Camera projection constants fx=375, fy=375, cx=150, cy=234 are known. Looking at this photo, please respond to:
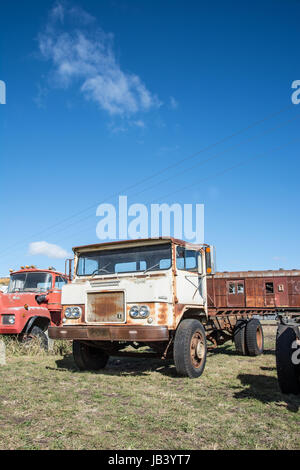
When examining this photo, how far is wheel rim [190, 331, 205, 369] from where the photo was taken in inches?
255

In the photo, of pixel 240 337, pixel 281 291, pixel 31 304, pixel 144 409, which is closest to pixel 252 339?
pixel 240 337

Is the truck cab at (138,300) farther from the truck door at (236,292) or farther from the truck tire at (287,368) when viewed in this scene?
the truck door at (236,292)

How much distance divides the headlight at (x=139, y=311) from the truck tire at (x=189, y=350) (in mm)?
698

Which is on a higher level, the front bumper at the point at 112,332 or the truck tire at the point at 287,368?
the front bumper at the point at 112,332

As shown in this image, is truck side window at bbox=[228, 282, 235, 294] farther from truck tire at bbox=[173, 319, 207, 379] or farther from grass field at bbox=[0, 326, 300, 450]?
truck tire at bbox=[173, 319, 207, 379]

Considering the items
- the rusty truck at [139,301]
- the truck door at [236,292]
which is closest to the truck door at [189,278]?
the rusty truck at [139,301]

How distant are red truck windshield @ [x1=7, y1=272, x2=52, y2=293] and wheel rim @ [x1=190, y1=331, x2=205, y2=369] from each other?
4570mm

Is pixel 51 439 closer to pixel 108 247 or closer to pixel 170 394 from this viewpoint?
pixel 170 394

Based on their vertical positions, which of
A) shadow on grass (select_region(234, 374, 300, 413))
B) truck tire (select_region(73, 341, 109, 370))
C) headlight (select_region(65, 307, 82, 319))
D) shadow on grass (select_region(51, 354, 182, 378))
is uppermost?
headlight (select_region(65, 307, 82, 319))

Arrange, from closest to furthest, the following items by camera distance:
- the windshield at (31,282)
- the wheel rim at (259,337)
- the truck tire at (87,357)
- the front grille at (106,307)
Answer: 1. the front grille at (106,307)
2. the truck tire at (87,357)
3. the wheel rim at (259,337)
4. the windshield at (31,282)

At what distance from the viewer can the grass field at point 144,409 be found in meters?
3.38

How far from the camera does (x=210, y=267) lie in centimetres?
683

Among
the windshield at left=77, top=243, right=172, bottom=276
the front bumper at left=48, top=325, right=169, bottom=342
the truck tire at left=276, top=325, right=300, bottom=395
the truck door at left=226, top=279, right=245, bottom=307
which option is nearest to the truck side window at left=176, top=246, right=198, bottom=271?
the windshield at left=77, top=243, right=172, bottom=276

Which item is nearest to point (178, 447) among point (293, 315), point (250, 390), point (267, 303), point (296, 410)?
point (296, 410)
